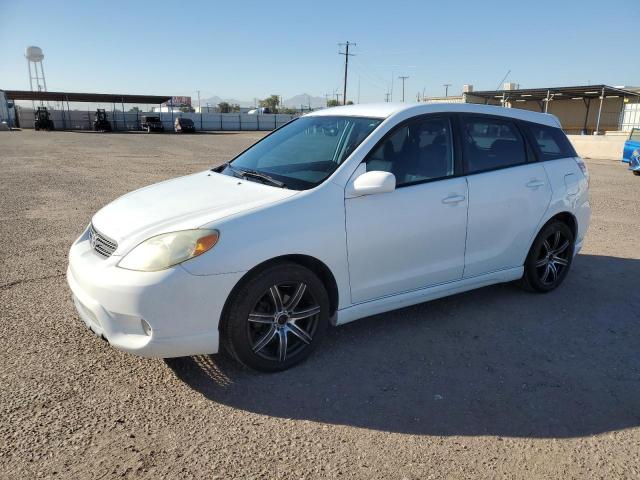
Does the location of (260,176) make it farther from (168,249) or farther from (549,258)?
(549,258)

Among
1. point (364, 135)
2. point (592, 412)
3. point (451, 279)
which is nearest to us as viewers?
point (592, 412)

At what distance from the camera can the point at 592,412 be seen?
3.00 metres

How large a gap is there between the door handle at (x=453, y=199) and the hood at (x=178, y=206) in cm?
127

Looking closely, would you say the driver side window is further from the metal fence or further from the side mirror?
the metal fence

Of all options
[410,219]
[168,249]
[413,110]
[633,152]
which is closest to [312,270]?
[410,219]

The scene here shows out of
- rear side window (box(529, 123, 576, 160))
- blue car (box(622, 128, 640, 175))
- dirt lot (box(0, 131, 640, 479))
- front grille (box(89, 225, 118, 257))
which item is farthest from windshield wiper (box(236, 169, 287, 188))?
blue car (box(622, 128, 640, 175))

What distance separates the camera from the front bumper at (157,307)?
2.84 metres

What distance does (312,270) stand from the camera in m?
3.40

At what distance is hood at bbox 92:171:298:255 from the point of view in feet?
10.1

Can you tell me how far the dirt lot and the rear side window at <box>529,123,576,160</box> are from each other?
1359mm

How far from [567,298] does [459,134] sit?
1.97 metres

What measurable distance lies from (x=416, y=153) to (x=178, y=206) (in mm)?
1805

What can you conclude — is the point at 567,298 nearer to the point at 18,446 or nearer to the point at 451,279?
the point at 451,279

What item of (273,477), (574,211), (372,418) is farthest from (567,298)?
(273,477)
